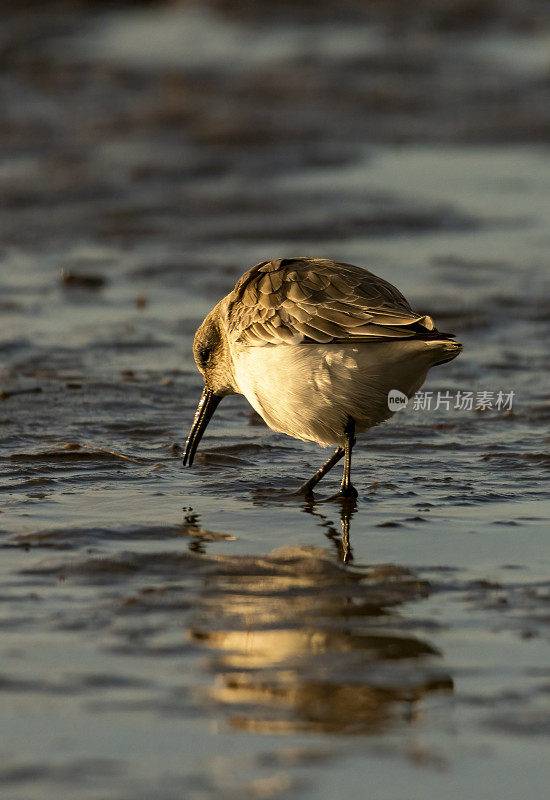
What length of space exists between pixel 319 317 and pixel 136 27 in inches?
742

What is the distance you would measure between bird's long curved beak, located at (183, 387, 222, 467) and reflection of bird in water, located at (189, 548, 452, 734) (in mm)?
1640

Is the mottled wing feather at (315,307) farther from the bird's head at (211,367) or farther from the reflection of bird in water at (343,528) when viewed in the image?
the reflection of bird in water at (343,528)

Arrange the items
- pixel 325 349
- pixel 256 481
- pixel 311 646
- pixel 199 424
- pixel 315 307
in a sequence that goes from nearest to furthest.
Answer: pixel 311 646 < pixel 325 349 < pixel 315 307 < pixel 256 481 < pixel 199 424

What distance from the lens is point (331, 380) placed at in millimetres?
6516

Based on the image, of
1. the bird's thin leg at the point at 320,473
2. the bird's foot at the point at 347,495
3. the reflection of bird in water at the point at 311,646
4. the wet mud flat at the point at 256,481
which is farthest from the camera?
the bird's thin leg at the point at 320,473

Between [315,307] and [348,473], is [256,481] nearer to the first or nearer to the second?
[348,473]

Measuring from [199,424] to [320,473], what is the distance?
0.88 meters

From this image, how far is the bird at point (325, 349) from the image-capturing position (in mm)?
6324

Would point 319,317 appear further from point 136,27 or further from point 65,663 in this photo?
point 136,27

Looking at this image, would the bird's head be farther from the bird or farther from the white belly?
the white belly

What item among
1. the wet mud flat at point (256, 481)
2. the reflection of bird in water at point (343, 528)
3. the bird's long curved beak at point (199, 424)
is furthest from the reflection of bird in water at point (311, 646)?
the bird's long curved beak at point (199, 424)

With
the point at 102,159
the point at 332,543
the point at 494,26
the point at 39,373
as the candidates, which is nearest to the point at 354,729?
the point at 332,543

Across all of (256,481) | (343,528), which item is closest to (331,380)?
(343,528)

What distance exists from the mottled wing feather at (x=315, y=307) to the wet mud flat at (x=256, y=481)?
0.85 meters
